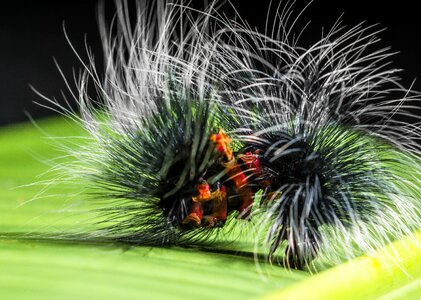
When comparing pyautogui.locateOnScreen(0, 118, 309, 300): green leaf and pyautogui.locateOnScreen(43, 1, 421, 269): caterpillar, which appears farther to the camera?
pyautogui.locateOnScreen(43, 1, 421, 269): caterpillar

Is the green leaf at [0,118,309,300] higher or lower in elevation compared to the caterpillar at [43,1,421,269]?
lower

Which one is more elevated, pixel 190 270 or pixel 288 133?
pixel 288 133

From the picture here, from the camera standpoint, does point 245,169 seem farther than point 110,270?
Yes

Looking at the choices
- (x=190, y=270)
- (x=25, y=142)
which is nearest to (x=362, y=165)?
(x=190, y=270)

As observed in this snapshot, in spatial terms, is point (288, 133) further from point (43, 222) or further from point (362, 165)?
point (43, 222)

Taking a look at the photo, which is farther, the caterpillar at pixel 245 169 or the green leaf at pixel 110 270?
the caterpillar at pixel 245 169

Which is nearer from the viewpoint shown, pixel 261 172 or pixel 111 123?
pixel 261 172

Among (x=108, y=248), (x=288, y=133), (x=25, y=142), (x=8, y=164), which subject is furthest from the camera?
(x=25, y=142)

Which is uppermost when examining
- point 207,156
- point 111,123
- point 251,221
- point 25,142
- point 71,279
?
point 25,142

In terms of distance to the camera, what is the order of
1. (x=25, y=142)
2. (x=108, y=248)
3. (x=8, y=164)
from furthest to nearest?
(x=25, y=142)
(x=8, y=164)
(x=108, y=248)

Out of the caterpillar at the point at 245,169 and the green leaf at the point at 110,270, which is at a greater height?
the caterpillar at the point at 245,169

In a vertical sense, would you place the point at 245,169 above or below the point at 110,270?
above
